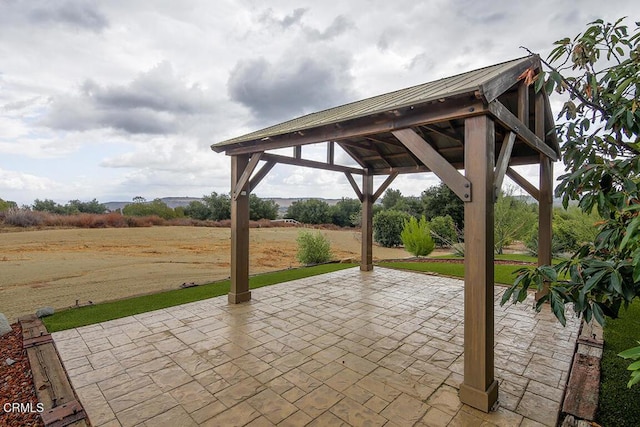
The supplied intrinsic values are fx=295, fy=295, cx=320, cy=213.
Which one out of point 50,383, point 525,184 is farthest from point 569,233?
point 50,383

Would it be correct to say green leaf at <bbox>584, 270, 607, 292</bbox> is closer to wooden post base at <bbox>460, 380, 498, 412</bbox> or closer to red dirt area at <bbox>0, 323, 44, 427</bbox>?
wooden post base at <bbox>460, 380, 498, 412</bbox>

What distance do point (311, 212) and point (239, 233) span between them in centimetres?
2398

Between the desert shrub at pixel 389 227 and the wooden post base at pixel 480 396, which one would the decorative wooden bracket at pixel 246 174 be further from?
the desert shrub at pixel 389 227

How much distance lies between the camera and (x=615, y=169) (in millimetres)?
2092

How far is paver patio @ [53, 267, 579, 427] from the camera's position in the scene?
2430 mm

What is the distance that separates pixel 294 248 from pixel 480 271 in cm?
1297

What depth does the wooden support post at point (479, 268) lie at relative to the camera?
2.50 m

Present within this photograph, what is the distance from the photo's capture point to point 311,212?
2927 centimetres

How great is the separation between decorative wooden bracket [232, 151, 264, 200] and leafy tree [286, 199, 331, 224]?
2371 cm

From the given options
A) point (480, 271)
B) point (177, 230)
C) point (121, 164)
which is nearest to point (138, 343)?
point (480, 271)

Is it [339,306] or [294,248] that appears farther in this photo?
[294,248]

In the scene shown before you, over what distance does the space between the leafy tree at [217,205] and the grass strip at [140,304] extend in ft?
65.1

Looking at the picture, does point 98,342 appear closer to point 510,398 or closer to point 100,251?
point 510,398

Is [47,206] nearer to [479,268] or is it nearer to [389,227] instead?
[389,227]
